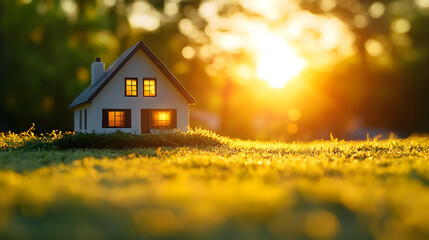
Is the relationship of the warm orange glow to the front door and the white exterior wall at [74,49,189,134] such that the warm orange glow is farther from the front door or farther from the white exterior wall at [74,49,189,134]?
the front door

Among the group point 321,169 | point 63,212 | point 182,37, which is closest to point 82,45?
point 182,37

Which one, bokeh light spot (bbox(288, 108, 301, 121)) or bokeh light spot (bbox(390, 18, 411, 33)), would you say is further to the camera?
bokeh light spot (bbox(390, 18, 411, 33))

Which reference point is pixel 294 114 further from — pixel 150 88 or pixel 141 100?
pixel 141 100

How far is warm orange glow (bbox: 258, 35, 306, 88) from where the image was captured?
4944cm

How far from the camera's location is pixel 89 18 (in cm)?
5519

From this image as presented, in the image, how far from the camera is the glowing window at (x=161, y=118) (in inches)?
1187

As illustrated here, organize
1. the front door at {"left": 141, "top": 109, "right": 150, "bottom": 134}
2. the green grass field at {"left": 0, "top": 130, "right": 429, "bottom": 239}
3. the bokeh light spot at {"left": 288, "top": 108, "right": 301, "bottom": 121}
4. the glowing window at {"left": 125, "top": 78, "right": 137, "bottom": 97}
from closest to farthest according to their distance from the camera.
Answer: the green grass field at {"left": 0, "top": 130, "right": 429, "bottom": 239}
the glowing window at {"left": 125, "top": 78, "right": 137, "bottom": 97}
the front door at {"left": 141, "top": 109, "right": 150, "bottom": 134}
the bokeh light spot at {"left": 288, "top": 108, "right": 301, "bottom": 121}

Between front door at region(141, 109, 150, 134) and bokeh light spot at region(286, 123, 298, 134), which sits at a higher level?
front door at region(141, 109, 150, 134)

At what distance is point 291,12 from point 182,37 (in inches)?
486

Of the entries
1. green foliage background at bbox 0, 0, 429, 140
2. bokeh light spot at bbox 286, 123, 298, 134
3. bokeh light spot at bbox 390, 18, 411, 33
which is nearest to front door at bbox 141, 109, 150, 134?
green foliage background at bbox 0, 0, 429, 140

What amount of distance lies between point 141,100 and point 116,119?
191 centimetres

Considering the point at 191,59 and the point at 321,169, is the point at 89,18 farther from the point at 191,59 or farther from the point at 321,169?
the point at 321,169

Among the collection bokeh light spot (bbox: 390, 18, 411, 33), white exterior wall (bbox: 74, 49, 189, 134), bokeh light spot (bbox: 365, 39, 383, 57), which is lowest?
white exterior wall (bbox: 74, 49, 189, 134)

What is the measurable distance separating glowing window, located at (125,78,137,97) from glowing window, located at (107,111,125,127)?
48.5 inches
